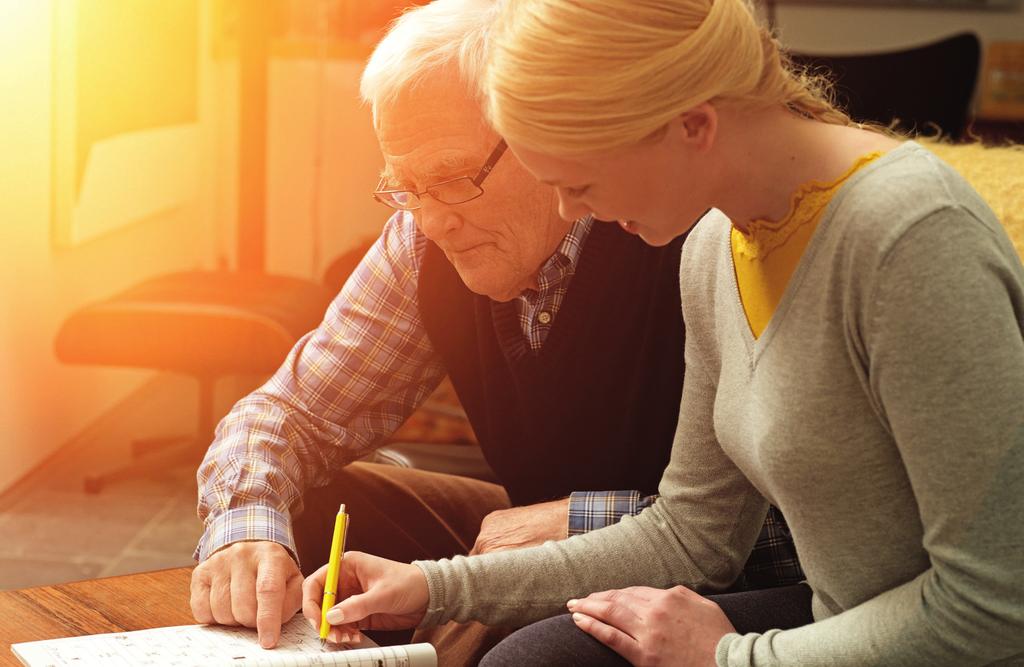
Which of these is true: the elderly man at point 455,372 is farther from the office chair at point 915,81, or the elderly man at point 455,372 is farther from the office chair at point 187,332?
the office chair at point 915,81

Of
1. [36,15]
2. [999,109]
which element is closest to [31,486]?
[36,15]

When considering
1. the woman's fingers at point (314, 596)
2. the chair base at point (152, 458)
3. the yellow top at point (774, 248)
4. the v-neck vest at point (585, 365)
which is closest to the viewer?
the yellow top at point (774, 248)

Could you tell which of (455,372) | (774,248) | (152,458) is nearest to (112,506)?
(152,458)

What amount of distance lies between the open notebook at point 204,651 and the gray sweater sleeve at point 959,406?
0.45 m

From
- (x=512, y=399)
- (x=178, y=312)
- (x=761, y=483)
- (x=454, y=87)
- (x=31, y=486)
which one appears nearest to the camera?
(x=761, y=483)

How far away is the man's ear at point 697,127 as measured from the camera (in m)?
0.94

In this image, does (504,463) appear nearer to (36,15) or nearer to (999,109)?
(36,15)

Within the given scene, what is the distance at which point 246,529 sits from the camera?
135 centimetres

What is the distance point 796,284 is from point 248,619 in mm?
622

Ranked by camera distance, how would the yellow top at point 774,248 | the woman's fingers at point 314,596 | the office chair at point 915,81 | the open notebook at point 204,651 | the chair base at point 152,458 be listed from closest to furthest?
the yellow top at point 774,248
the open notebook at point 204,651
the woman's fingers at point 314,596
the chair base at point 152,458
the office chair at point 915,81

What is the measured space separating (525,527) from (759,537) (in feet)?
0.86

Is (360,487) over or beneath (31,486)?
over

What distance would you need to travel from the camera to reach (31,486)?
3.48 m

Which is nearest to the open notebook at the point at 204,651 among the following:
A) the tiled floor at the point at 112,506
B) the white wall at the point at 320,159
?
the tiled floor at the point at 112,506
